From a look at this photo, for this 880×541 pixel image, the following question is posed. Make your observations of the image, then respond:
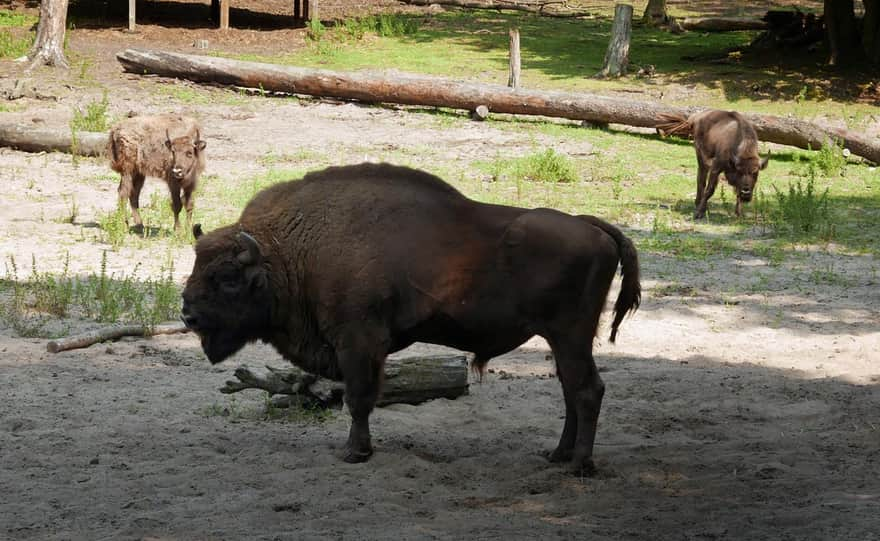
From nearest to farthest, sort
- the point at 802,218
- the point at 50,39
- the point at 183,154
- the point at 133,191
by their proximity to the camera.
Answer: the point at 183,154
the point at 133,191
the point at 802,218
the point at 50,39

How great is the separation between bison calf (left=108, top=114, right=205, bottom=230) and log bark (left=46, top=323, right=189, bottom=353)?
4258 millimetres

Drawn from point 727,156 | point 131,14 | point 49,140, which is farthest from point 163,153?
point 131,14

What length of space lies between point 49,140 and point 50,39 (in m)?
6.62

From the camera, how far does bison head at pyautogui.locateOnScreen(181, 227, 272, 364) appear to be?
6910 millimetres

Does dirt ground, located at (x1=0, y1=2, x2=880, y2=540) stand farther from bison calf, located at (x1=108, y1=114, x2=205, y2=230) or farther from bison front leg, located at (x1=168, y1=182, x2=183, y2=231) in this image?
bison calf, located at (x1=108, y1=114, x2=205, y2=230)

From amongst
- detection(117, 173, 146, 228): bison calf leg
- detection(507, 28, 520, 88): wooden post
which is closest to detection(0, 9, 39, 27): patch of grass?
detection(507, 28, 520, 88): wooden post

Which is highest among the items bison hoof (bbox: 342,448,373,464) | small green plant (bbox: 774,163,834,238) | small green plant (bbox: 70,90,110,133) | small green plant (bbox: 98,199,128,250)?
small green plant (bbox: 70,90,110,133)

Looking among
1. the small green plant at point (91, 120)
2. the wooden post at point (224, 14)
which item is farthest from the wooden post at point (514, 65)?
the wooden post at point (224, 14)

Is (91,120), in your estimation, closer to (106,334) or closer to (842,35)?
(106,334)

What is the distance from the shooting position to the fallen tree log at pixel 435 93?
20062mm

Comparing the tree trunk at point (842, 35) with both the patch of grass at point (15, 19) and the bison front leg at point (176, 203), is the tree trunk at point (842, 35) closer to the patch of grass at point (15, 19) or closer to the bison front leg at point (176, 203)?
the bison front leg at point (176, 203)

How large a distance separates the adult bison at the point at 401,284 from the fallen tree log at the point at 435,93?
14105mm

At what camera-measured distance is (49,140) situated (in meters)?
17.8

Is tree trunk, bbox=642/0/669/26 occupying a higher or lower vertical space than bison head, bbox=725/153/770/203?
higher
